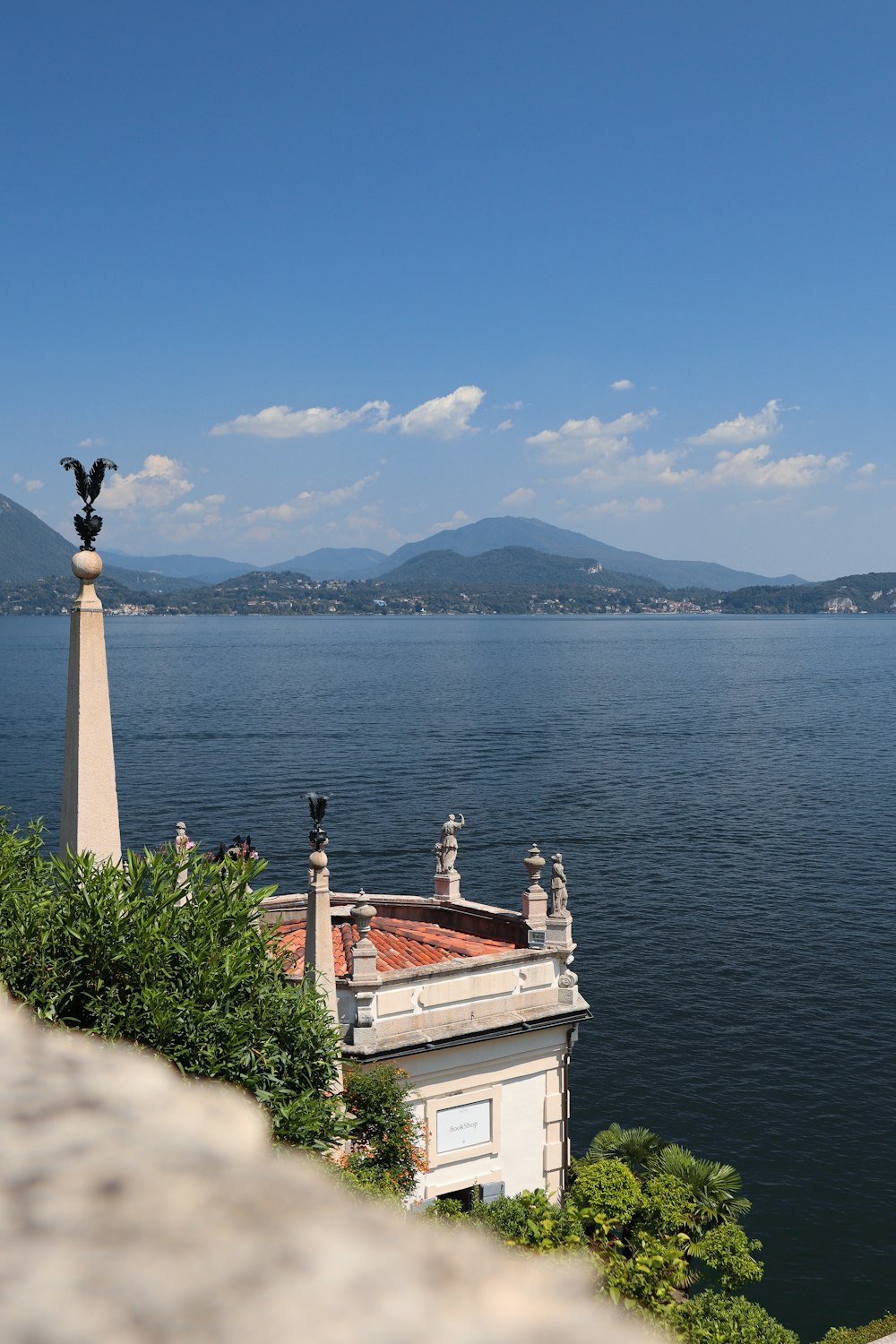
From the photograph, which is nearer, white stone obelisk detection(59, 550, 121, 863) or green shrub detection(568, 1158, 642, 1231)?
white stone obelisk detection(59, 550, 121, 863)

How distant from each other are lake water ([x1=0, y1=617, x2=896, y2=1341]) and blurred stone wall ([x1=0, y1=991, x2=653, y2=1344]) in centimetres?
3183

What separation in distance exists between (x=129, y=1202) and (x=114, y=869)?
55.2 feet

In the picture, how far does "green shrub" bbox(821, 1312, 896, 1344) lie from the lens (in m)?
24.0

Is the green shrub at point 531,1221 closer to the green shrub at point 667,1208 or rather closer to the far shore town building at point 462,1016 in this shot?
the far shore town building at point 462,1016

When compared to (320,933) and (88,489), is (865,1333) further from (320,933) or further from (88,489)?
(88,489)

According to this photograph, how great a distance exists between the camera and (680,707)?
14725 centimetres

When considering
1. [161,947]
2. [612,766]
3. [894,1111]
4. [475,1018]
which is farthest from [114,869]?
[612,766]

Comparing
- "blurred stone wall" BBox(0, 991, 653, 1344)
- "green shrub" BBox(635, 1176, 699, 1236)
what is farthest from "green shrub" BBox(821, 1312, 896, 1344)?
"blurred stone wall" BBox(0, 991, 653, 1344)

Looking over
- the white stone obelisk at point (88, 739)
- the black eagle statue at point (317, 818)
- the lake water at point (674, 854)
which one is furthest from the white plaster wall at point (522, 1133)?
the white stone obelisk at point (88, 739)

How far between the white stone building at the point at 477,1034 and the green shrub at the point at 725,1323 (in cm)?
478

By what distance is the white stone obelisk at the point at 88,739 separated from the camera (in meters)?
21.0

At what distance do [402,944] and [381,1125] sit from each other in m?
6.58

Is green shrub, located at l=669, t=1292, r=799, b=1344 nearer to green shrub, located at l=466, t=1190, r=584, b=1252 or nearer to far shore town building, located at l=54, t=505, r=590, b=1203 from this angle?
green shrub, located at l=466, t=1190, r=584, b=1252

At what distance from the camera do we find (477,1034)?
83.9 feet
